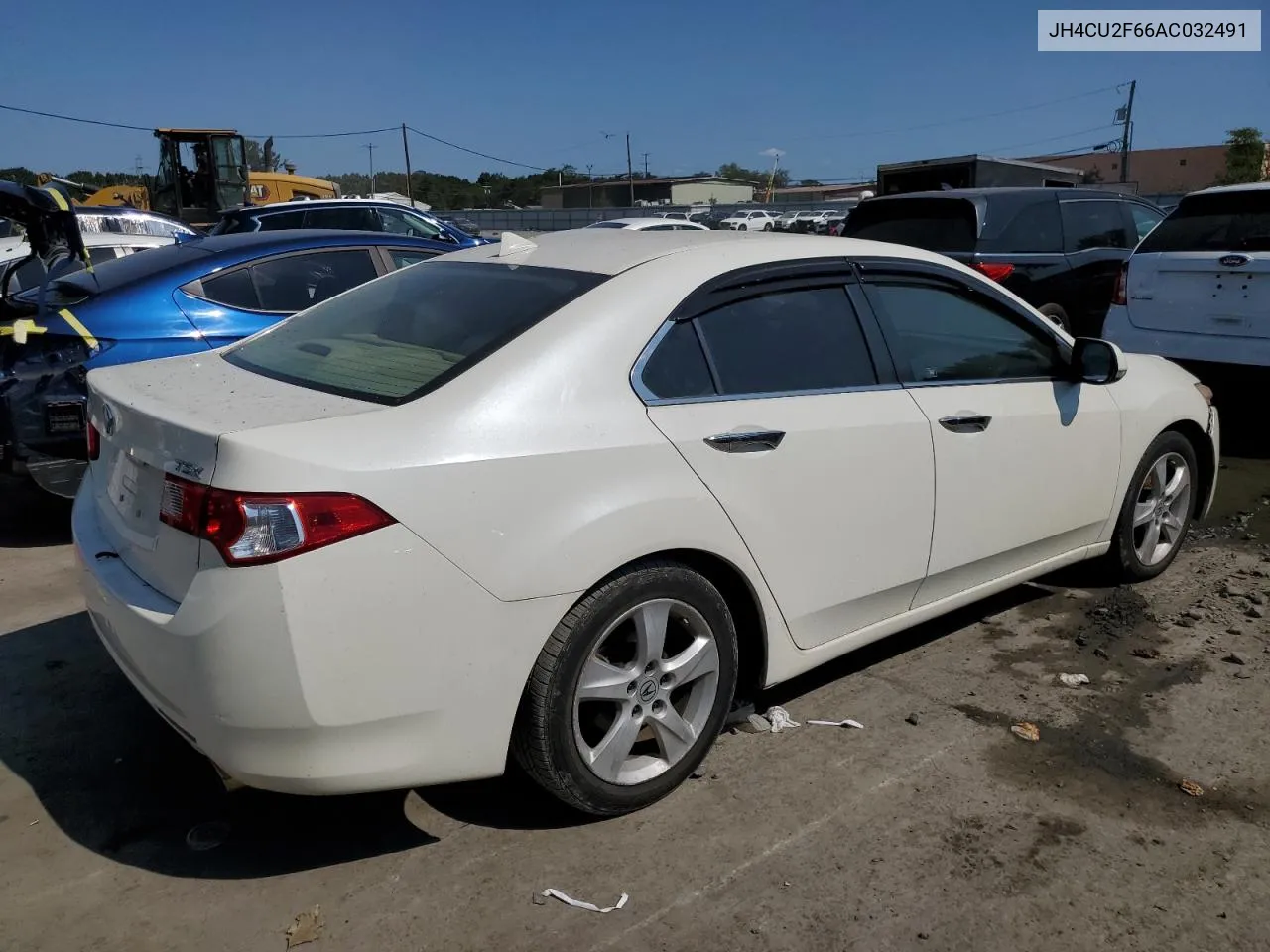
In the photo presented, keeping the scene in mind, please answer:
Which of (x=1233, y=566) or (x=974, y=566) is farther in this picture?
(x=1233, y=566)

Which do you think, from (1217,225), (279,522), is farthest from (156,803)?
(1217,225)

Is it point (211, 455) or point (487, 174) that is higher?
point (487, 174)

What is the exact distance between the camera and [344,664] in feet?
7.65

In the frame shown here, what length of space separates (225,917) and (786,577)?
1774mm

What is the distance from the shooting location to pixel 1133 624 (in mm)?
4320

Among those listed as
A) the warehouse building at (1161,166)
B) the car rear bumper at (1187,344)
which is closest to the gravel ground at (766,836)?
the car rear bumper at (1187,344)

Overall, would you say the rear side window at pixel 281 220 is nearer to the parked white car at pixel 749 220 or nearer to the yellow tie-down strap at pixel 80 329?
the yellow tie-down strap at pixel 80 329

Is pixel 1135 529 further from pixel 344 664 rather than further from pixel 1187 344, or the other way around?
pixel 344 664

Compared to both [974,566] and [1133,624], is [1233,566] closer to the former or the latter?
[1133,624]

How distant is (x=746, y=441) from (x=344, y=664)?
129cm

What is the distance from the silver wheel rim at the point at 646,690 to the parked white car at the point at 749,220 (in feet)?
130

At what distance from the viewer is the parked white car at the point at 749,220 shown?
43062 mm

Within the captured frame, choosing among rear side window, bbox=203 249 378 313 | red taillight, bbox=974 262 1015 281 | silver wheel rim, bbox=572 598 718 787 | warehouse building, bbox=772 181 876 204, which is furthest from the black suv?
warehouse building, bbox=772 181 876 204

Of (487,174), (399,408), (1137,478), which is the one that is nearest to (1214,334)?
(1137,478)
